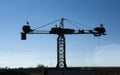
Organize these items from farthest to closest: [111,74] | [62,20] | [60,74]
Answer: [111,74] < [62,20] < [60,74]

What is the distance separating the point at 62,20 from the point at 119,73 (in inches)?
1349

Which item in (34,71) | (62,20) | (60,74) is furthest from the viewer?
(34,71)

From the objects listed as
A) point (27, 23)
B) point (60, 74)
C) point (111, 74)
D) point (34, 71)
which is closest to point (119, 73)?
point (111, 74)

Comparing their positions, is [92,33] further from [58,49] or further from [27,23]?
[27,23]

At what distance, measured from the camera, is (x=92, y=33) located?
7869 cm

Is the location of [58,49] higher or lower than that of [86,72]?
higher

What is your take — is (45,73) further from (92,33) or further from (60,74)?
(92,33)

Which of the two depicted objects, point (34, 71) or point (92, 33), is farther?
point (34, 71)

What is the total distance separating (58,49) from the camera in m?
78.2

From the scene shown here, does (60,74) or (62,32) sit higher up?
(62,32)

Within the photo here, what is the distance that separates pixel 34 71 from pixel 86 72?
2165 centimetres

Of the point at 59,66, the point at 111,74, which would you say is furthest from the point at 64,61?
the point at 111,74

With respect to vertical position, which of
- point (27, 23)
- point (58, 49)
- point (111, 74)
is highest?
point (27, 23)

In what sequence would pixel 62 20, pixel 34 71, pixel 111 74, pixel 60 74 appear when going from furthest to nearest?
pixel 111 74, pixel 34 71, pixel 62 20, pixel 60 74
